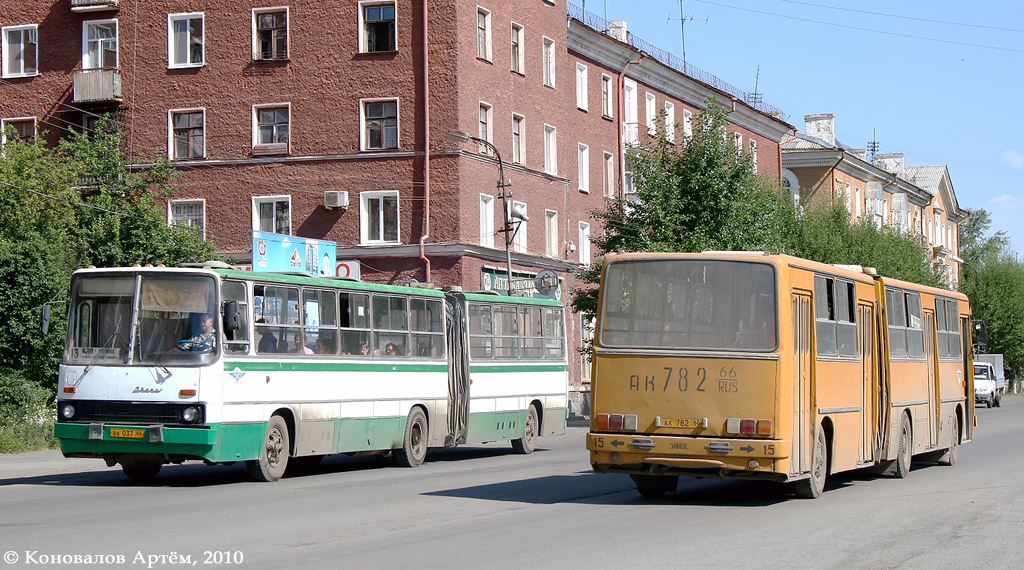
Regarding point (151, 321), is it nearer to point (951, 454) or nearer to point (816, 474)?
point (816, 474)

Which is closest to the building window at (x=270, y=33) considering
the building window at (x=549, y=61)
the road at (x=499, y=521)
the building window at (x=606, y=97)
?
the building window at (x=549, y=61)

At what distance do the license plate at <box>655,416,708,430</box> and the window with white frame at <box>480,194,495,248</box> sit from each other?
26553 mm

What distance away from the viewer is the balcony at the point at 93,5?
43094mm

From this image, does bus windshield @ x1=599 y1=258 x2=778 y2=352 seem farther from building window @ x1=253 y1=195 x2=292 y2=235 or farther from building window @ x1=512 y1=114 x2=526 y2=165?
building window @ x1=512 y1=114 x2=526 y2=165

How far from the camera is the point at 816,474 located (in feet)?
50.4

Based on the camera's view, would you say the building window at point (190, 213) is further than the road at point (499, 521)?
Yes

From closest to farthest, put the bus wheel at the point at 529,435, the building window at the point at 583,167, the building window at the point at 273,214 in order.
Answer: the bus wheel at the point at 529,435
the building window at the point at 273,214
the building window at the point at 583,167

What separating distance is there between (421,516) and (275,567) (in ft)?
12.7

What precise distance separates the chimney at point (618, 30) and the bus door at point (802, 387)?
130 ft

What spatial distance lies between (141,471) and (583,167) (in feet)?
108

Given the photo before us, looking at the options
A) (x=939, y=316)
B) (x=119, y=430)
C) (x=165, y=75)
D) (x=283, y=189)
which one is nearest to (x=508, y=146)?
(x=283, y=189)

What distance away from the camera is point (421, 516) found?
1352 cm

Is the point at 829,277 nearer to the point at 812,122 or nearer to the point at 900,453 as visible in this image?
the point at 900,453

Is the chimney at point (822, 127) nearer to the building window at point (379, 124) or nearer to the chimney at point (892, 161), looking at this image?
the chimney at point (892, 161)
